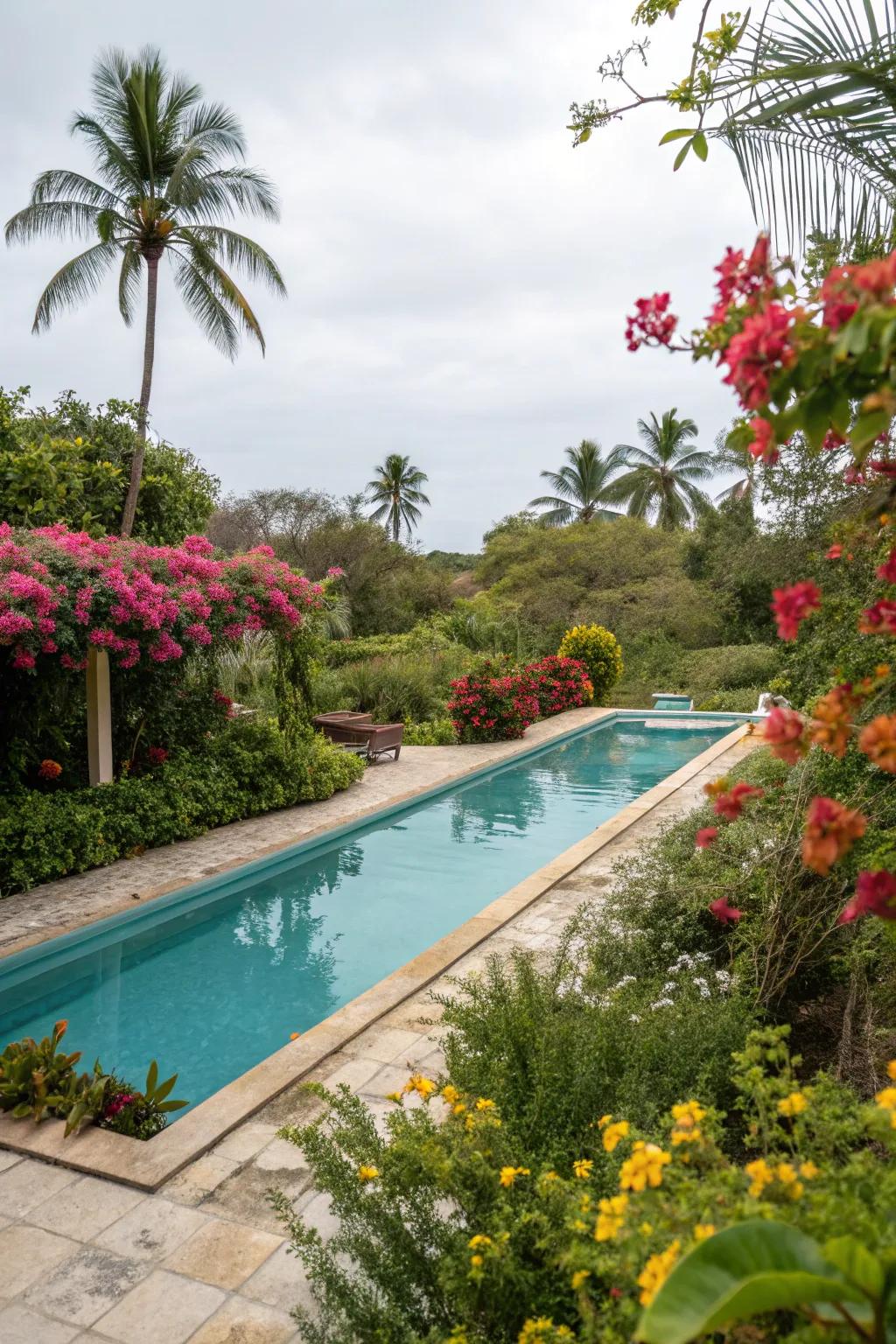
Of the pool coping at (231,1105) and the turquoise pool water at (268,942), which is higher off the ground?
the pool coping at (231,1105)

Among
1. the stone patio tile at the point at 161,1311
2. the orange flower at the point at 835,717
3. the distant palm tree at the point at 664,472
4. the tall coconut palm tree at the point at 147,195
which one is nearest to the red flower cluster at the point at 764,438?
the orange flower at the point at 835,717

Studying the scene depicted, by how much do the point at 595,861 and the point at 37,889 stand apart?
4.47m

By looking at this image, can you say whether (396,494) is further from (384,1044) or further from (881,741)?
(881,741)

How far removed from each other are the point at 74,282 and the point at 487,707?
9354 mm

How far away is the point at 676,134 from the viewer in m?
2.24

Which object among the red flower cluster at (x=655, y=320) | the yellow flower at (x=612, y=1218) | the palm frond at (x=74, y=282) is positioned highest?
the palm frond at (x=74, y=282)

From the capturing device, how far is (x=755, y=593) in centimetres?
2136

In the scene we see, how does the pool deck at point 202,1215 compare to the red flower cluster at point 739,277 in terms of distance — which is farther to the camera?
the pool deck at point 202,1215

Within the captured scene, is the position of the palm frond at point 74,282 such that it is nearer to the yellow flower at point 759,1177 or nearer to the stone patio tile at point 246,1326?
the stone patio tile at point 246,1326

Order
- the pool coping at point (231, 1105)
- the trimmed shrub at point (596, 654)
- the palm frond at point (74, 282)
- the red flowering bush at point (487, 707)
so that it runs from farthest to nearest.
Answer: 1. the trimmed shrub at point (596, 654)
2. the red flowering bush at point (487, 707)
3. the palm frond at point (74, 282)
4. the pool coping at point (231, 1105)

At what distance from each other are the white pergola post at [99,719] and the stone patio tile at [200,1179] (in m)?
5.23

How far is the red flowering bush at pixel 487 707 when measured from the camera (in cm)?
1419

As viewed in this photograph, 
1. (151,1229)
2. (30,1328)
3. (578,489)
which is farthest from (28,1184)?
(578,489)

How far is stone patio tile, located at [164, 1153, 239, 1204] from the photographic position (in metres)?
3.11
